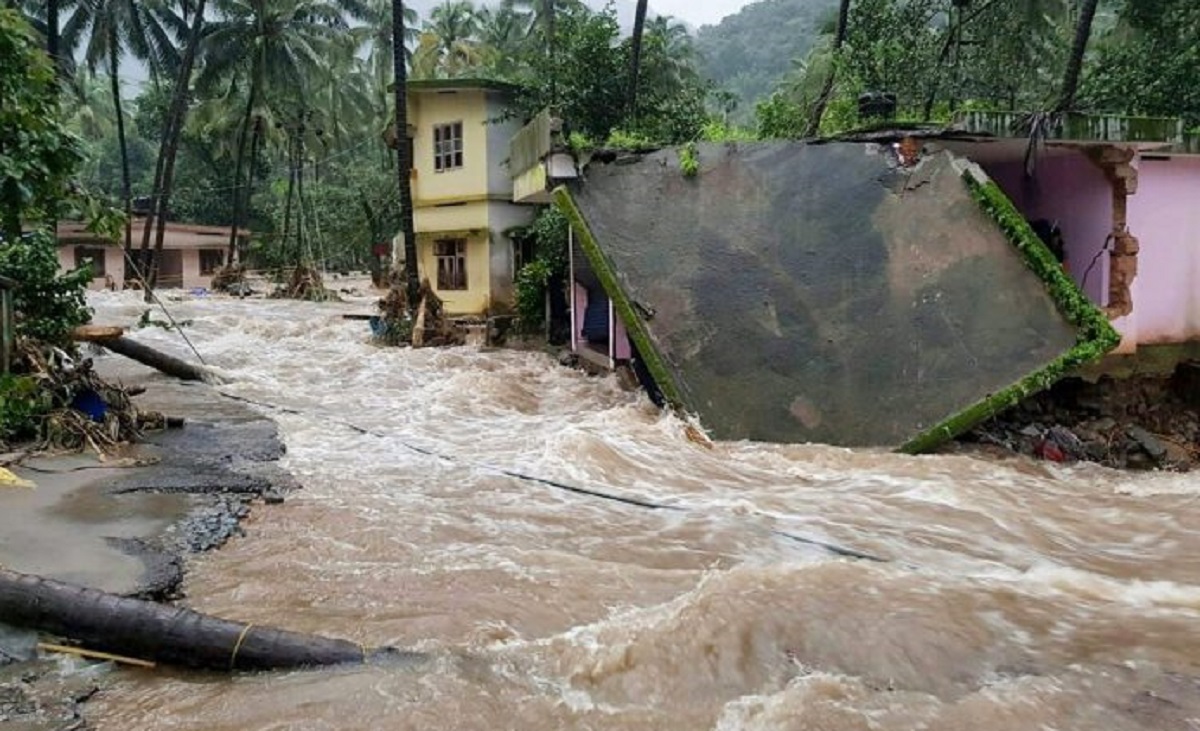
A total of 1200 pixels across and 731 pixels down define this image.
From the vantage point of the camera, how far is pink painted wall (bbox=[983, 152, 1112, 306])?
10.4 meters

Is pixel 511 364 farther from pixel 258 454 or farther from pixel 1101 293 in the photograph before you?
pixel 1101 293

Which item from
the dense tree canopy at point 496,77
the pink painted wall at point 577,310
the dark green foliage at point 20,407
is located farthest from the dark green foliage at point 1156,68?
the dark green foliage at point 20,407

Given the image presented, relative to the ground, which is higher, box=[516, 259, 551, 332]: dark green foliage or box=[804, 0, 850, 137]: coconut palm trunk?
box=[804, 0, 850, 137]: coconut palm trunk

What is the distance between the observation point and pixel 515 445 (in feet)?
32.8

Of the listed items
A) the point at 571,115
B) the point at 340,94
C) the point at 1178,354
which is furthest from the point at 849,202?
the point at 340,94

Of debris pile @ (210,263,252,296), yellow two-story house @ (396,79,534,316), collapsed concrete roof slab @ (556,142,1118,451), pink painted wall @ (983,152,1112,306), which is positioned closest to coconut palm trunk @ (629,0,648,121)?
yellow two-story house @ (396,79,534,316)

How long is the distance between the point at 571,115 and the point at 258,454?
473 inches

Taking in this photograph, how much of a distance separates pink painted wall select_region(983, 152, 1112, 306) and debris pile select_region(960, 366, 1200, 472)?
3.48 feet

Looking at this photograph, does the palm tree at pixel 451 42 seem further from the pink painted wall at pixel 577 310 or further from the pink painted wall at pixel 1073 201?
the pink painted wall at pixel 1073 201

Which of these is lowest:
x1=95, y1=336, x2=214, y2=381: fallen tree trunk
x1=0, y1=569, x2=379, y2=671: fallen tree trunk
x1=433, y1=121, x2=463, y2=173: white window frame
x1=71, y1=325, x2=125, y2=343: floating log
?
x1=0, y1=569, x2=379, y2=671: fallen tree trunk

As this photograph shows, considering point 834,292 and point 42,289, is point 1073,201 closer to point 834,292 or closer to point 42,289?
point 834,292

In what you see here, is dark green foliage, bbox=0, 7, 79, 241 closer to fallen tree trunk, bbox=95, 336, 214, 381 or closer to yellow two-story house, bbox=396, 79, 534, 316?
fallen tree trunk, bbox=95, 336, 214, 381

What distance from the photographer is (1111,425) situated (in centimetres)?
980

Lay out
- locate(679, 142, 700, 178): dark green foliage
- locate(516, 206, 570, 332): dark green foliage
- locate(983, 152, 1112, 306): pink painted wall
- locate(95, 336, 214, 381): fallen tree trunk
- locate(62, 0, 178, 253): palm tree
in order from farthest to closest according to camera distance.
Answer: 1. locate(62, 0, 178, 253): palm tree
2. locate(516, 206, 570, 332): dark green foliage
3. locate(95, 336, 214, 381): fallen tree trunk
4. locate(679, 142, 700, 178): dark green foliage
5. locate(983, 152, 1112, 306): pink painted wall
